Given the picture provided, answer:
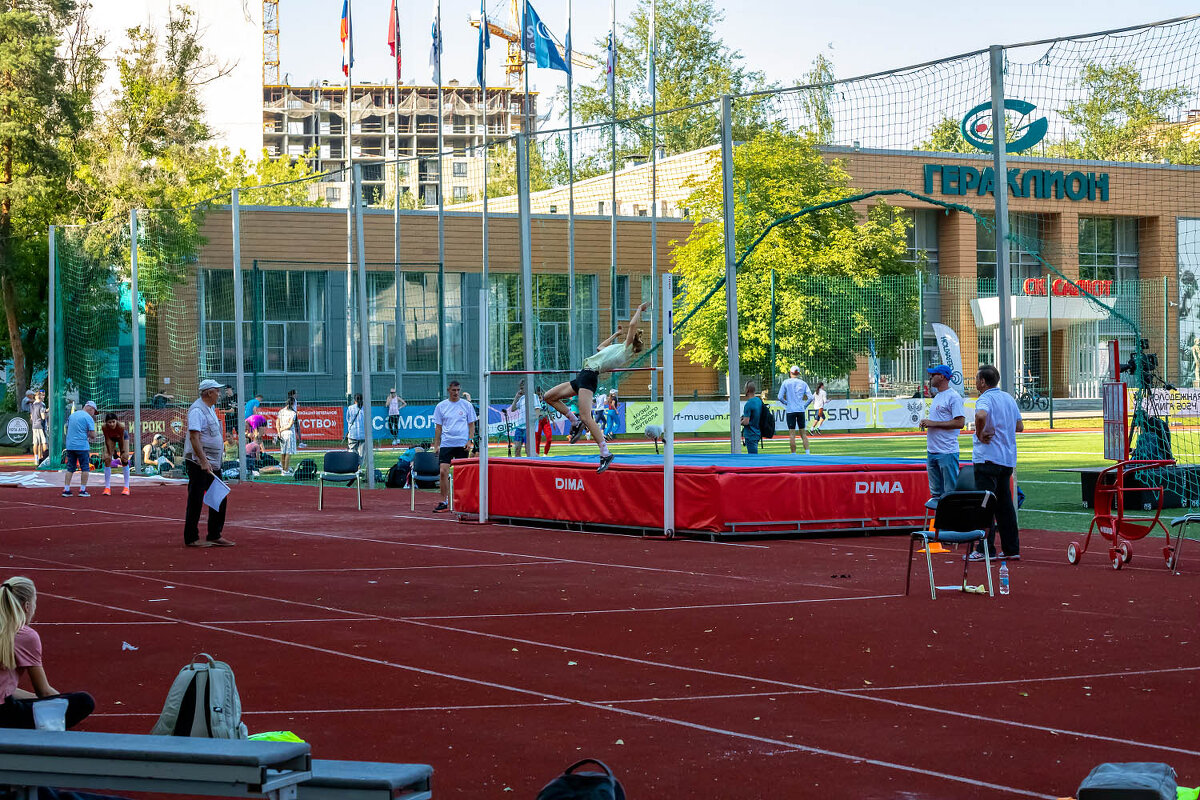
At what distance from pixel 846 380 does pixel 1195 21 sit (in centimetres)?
2601

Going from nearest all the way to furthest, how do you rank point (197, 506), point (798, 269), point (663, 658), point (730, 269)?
1. point (663, 658)
2. point (197, 506)
3. point (730, 269)
4. point (798, 269)

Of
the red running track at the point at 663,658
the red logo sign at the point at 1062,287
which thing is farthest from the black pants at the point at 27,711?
the red logo sign at the point at 1062,287

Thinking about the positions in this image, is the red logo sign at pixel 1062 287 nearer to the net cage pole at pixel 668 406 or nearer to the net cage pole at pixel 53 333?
the net cage pole at pixel 53 333

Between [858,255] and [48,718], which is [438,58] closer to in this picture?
[858,255]

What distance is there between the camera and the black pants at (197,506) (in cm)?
1542

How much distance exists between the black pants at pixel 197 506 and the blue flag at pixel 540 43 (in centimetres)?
2858

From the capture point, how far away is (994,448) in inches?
504

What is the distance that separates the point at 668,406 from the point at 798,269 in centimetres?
3184

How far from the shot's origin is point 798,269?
46.5m

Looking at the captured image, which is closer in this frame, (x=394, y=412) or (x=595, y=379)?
(x=595, y=379)

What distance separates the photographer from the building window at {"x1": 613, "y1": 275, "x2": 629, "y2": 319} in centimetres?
4532

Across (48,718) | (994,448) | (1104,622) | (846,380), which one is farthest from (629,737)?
(846,380)

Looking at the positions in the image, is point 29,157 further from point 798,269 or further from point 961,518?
point 961,518

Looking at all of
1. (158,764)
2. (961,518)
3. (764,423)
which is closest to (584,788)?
(158,764)
